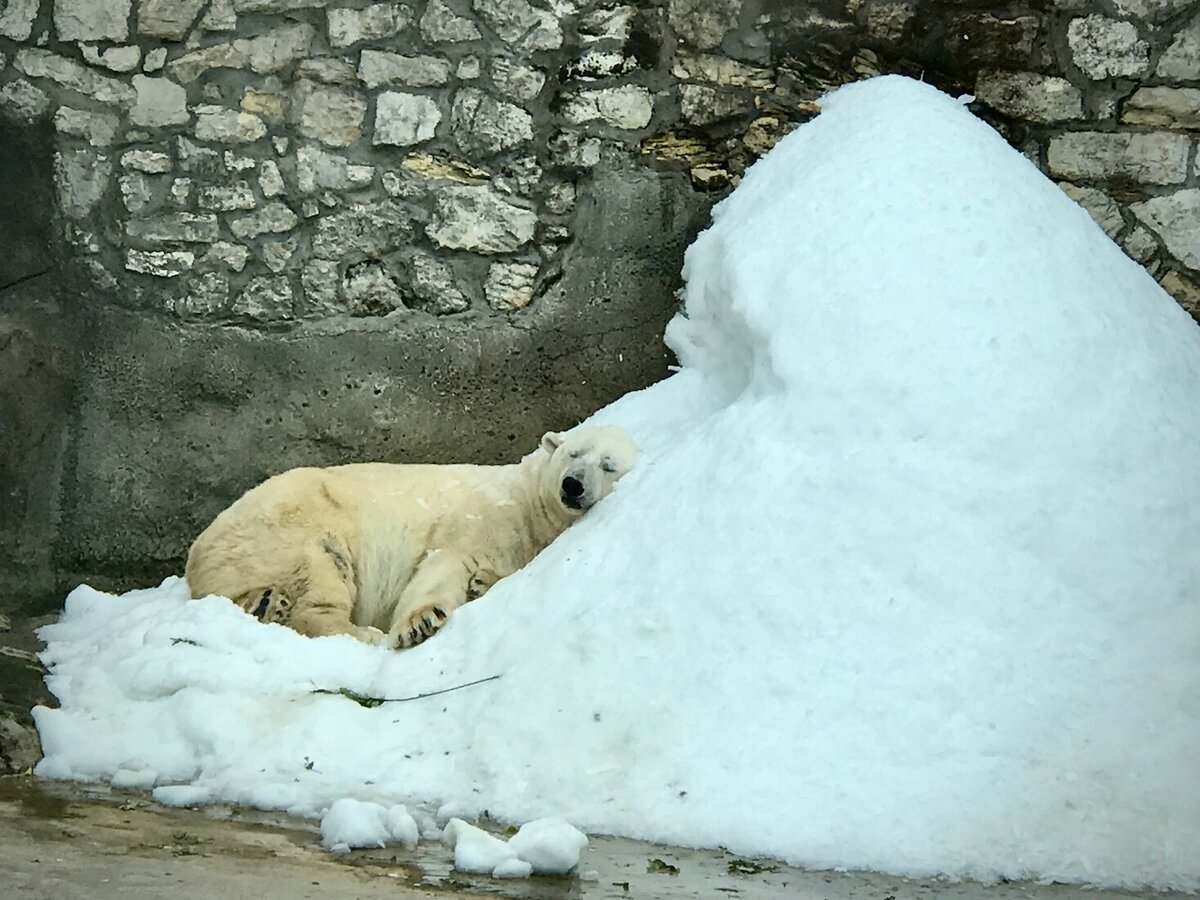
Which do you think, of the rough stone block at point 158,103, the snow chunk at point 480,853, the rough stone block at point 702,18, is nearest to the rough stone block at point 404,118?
the rough stone block at point 158,103

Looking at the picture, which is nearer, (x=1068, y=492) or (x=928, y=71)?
(x=1068, y=492)

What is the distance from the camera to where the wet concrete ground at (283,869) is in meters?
2.52

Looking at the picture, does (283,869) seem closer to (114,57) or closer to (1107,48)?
(114,57)

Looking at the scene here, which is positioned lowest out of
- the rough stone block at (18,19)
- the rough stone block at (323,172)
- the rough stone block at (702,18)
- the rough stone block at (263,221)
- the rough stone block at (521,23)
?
the rough stone block at (263,221)

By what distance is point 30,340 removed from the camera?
5.93 meters

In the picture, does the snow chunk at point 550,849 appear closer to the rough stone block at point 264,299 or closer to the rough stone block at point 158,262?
the rough stone block at point 264,299

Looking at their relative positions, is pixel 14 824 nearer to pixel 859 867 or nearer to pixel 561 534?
pixel 859 867

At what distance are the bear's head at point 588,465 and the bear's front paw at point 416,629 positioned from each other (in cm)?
67

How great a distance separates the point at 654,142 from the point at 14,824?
13.3ft

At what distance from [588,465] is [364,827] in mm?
2210

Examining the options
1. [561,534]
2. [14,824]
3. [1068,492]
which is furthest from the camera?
[561,534]

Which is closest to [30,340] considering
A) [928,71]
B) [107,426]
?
[107,426]

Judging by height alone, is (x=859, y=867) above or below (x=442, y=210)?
below

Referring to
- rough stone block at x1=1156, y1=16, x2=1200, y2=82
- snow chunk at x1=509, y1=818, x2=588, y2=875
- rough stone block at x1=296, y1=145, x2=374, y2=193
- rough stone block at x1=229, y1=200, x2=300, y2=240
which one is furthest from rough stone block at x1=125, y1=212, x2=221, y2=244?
rough stone block at x1=1156, y1=16, x2=1200, y2=82
